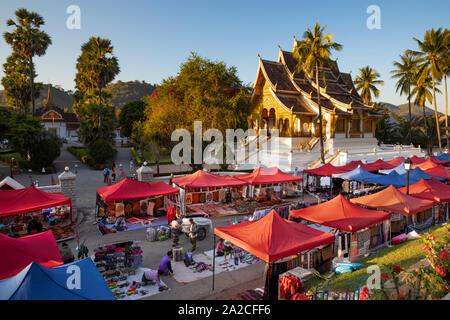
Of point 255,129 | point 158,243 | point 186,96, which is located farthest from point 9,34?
point 158,243

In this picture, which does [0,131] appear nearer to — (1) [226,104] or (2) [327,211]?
(1) [226,104]

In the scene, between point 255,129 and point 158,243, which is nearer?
point 158,243

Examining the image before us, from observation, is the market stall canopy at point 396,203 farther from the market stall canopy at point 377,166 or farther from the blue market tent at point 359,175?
the market stall canopy at point 377,166

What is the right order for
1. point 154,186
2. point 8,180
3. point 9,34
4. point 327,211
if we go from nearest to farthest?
point 327,211 < point 8,180 < point 154,186 < point 9,34

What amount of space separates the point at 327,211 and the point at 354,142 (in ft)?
102

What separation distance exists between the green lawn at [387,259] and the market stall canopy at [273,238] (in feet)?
3.37

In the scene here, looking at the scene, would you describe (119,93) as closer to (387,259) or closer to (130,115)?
(130,115)

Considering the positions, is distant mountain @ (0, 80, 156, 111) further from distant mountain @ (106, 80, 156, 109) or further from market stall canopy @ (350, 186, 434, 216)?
market stall canopy @ (350, 186, 434, 216)

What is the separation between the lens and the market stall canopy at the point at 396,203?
11.7 m

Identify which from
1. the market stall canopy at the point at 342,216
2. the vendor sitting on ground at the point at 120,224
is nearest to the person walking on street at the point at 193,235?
the market stall canopy at the point at 342,216

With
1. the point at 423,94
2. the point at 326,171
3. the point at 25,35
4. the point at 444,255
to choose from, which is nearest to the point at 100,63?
the point at 25,35

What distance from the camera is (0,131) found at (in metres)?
29.6

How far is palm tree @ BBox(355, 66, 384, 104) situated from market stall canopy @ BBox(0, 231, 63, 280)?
60889mm

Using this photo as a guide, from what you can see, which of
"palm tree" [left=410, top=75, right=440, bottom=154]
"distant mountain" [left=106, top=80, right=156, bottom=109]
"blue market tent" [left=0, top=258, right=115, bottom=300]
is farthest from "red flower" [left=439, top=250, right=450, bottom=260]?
"distant mountain" [left=106, top=80, right=156, bottom=109]
